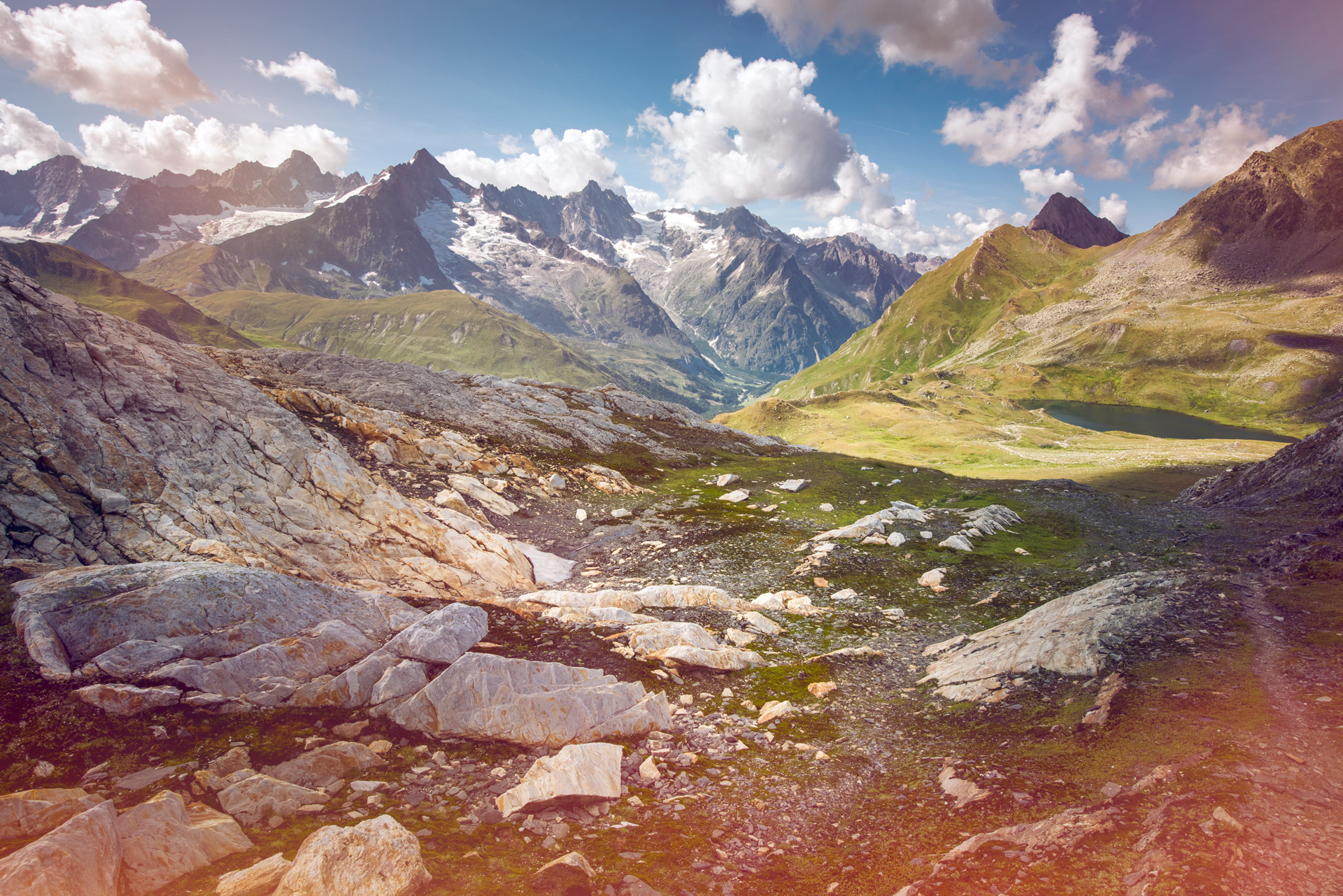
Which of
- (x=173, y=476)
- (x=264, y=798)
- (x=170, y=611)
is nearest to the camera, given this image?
(x=264, y=798)

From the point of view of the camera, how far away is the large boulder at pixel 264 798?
1043 centimetres

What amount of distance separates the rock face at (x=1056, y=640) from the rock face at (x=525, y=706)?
11.6m

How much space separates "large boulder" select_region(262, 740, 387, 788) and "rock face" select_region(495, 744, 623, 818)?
362 cm

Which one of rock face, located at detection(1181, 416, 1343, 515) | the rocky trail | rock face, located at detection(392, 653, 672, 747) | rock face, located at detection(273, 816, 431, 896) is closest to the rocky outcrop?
the rocky trail

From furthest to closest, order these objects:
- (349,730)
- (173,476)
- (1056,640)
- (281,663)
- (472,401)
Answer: (472,401), (173,476), (1056,640), (281,663), (349,730)

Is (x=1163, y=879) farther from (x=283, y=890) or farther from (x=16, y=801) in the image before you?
(x=16, y=801)

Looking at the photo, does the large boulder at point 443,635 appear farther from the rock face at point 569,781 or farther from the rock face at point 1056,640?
the rock face at point 1056,640

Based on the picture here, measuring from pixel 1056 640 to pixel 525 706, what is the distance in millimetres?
19052

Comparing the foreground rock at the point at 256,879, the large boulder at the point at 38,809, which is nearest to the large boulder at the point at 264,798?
the foreground rock at the point at 256,879

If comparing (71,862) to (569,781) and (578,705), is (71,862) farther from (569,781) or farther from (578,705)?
(578,705)

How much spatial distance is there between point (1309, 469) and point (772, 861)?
58.9 m

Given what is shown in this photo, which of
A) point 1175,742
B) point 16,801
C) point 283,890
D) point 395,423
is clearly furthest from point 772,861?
point 395,423

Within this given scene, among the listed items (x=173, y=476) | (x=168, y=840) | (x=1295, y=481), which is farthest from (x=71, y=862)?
(x=1295, y=481)

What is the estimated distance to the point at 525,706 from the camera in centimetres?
1509
